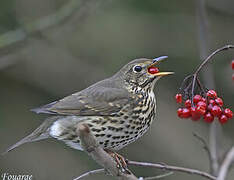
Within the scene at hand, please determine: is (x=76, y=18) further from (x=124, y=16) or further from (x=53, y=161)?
(x=53, y=161)

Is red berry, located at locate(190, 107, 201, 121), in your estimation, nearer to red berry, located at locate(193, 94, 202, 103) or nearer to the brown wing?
red berry, located at locate(193, 94, 202, 103)

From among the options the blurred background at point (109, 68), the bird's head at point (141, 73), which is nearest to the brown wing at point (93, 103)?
the bird's head at point (141, 73)

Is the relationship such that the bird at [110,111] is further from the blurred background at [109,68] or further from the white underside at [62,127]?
the blurred background at [109,68]

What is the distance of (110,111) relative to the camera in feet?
11.2

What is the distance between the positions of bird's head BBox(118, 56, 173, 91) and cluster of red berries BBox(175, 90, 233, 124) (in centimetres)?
95

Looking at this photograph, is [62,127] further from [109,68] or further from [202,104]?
[109,68]

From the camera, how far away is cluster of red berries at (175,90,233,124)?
2.46 m

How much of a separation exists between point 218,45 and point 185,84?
3.16 meters

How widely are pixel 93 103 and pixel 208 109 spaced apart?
120cm

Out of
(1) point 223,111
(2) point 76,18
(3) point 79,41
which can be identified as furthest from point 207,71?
(3) point 79,41

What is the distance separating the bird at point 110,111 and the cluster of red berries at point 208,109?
27.9 inches

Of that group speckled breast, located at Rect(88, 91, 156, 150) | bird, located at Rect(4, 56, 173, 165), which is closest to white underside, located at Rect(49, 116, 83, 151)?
bird, located at Rect(4, 56, 173, 165)

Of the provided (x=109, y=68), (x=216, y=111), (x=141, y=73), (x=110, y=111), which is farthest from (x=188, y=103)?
(x=109, y=68)

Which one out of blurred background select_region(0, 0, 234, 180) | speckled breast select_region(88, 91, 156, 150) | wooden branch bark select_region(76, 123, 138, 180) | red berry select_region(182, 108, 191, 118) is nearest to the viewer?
wooden branch bark select_region(76, 123, 138, 180)
